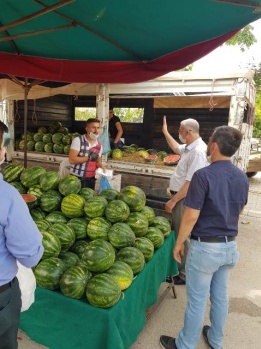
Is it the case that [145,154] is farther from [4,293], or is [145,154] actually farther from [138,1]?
[4,293]

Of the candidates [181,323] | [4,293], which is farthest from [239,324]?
[4,293]

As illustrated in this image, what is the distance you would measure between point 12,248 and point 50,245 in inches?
27.9

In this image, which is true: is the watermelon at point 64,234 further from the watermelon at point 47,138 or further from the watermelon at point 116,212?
the watermelon at point 47,138

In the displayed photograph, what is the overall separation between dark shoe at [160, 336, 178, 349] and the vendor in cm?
503

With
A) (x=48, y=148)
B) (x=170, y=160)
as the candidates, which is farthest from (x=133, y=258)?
(x=48, y=148)

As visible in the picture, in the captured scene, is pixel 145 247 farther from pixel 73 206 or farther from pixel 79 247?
pixel 73 206

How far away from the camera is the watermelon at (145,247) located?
2.52 m

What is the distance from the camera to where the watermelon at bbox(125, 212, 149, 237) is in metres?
2.65

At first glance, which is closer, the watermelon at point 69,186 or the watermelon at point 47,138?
the watermelon at point 69,186

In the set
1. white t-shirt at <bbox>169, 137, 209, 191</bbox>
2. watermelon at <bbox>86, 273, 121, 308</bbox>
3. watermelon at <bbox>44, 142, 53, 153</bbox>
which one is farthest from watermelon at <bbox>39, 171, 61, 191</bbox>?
watermelon at <bbox>44, 142, 53, 153</bbox>

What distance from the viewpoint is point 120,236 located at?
7.75 feet

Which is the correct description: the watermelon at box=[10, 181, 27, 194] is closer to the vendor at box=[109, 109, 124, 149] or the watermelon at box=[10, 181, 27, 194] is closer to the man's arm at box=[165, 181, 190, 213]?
the man's arm at box=[165, 181, 190, 213]

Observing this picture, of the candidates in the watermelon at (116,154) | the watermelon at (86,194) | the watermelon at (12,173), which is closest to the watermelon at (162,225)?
the watermelon at (86,194)

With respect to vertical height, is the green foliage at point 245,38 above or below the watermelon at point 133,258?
above
